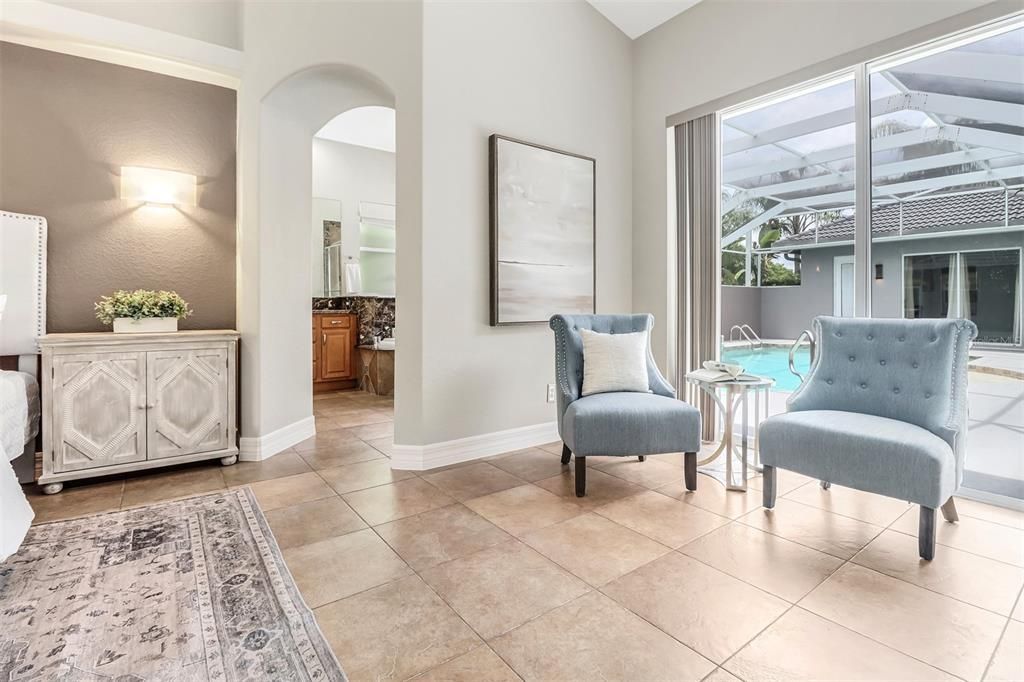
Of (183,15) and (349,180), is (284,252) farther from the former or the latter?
(349,180)

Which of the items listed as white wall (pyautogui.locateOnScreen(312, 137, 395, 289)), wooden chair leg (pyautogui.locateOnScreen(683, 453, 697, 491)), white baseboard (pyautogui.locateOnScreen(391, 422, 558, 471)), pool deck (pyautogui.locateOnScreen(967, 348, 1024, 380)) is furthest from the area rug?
white wall (pyautogui.locateOnScreen(312, 137, 395, 289))

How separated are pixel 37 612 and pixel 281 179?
2.82 meters

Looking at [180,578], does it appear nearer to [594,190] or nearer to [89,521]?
[89,521]

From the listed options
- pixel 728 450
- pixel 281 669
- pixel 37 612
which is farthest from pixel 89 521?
pixel 728 450

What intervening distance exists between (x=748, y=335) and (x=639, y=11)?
2703mm

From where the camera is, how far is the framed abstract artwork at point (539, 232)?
3.47 meters

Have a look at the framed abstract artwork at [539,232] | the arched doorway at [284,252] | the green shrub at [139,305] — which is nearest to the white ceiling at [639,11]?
the framed abstract artwork at [539,232]

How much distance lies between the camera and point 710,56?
12.4ft

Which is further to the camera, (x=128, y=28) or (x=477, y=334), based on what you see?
(x=477, y=334)

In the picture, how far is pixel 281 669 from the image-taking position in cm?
141

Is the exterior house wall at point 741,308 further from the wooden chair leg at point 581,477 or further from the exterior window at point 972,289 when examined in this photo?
the wooden chair leg at point 581,477

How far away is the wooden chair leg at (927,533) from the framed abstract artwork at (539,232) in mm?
2383

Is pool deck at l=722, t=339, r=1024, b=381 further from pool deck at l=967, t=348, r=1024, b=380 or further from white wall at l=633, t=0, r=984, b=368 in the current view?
white wall at l=633, t=0, r=984, b=368

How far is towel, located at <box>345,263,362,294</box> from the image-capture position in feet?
21.1
